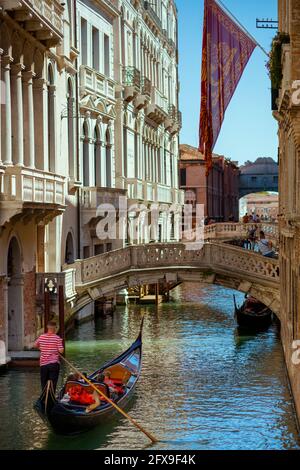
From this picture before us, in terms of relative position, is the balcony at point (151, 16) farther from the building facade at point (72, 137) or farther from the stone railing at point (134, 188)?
the stone railing at point (134, 188)

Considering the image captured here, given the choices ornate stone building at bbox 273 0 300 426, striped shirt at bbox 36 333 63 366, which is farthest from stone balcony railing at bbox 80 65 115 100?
striped shirt at bbox 36 333 63 366

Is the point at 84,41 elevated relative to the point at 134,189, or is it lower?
elevated

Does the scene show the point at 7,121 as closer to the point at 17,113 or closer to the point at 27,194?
the point at 17,113

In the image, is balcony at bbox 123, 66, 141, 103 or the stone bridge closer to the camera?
the stone bridge

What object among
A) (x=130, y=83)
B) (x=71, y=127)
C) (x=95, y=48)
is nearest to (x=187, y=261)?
(x=71, y=127)

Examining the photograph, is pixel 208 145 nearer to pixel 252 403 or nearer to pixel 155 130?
pixel 252 403

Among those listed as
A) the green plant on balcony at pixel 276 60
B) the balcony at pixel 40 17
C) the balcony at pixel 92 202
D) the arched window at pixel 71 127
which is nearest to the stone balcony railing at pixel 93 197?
the balcony at pixel 92 202

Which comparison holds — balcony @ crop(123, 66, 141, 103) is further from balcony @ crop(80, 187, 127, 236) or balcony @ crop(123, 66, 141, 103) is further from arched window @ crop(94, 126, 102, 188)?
balcony @ crop(80, 187, 127, 236)

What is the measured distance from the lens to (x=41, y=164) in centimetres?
1989

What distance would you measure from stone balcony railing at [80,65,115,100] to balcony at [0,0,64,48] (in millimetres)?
3389

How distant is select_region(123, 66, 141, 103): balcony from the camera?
28094 mm

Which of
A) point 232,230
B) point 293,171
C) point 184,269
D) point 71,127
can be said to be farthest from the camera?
point 232,230

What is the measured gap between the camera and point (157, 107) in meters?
33.6

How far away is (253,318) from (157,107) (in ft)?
36.3
